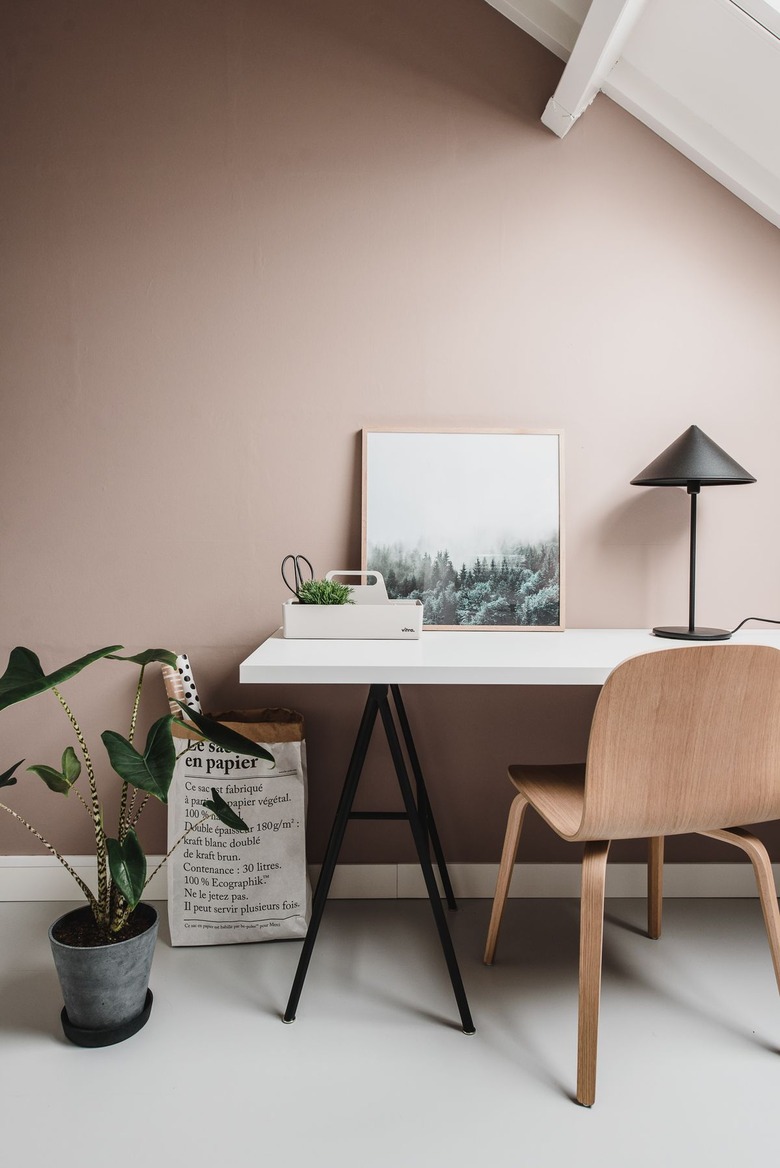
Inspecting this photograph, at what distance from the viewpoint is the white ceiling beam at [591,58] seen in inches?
64.2

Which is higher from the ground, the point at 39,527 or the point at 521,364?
the point at 521,364

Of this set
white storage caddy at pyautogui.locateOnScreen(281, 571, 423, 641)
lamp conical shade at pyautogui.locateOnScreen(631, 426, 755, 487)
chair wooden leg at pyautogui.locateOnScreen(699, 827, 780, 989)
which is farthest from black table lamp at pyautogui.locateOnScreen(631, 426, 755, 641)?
white storage caddy at pyautogui.locateOnScreen(281, 571, 423, 641)

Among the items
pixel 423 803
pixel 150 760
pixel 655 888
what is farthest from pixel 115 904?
pixel 655 888

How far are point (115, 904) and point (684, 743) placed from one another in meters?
1.22

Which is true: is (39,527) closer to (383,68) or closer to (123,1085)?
(123,1085)

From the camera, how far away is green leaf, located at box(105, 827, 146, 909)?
4.63 ft

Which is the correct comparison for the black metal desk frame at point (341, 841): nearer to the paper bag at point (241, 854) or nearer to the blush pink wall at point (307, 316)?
the paper bag at point (241, 854)

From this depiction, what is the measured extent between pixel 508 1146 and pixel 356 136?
2.36 metres

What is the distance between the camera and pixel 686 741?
136cm

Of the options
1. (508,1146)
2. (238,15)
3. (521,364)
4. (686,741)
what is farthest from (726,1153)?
(238,15)

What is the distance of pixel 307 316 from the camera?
2.09m

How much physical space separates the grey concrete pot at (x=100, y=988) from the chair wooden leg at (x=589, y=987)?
2.95 ft

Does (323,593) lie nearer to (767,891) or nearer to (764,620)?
(767,891)

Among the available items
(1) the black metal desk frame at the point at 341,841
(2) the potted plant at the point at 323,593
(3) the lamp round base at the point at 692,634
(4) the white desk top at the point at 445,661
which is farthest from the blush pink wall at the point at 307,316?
(1) the black metal desk frame at the point at 341,841
